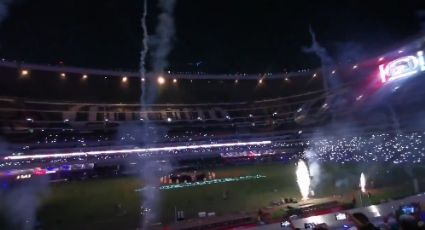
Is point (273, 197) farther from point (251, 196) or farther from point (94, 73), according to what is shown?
point (94, 73)

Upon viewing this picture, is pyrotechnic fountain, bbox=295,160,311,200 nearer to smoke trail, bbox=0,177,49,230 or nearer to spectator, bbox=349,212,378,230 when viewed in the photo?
smoke trail, bbox=0,177,49,230

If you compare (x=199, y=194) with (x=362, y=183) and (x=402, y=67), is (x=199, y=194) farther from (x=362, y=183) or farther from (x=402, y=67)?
(x=402, y=67)

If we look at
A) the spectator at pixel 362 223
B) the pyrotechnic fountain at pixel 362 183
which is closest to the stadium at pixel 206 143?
the pyrotechnic fountain at pixel 362 183

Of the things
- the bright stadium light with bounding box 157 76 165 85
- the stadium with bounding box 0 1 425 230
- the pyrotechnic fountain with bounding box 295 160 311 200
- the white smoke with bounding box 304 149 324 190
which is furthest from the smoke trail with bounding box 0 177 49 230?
the white smoke with bounding box 304 149 324 190

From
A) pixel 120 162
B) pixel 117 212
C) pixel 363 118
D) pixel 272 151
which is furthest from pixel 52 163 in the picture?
pixel 363 118

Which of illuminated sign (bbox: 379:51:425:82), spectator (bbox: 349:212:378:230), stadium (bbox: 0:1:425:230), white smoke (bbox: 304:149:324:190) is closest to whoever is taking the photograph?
spectator (bbox: 349:212:378:230)

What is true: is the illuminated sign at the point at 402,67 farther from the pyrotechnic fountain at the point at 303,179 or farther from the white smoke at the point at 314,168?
the pyrotechnic fountain at the point at 303,179
